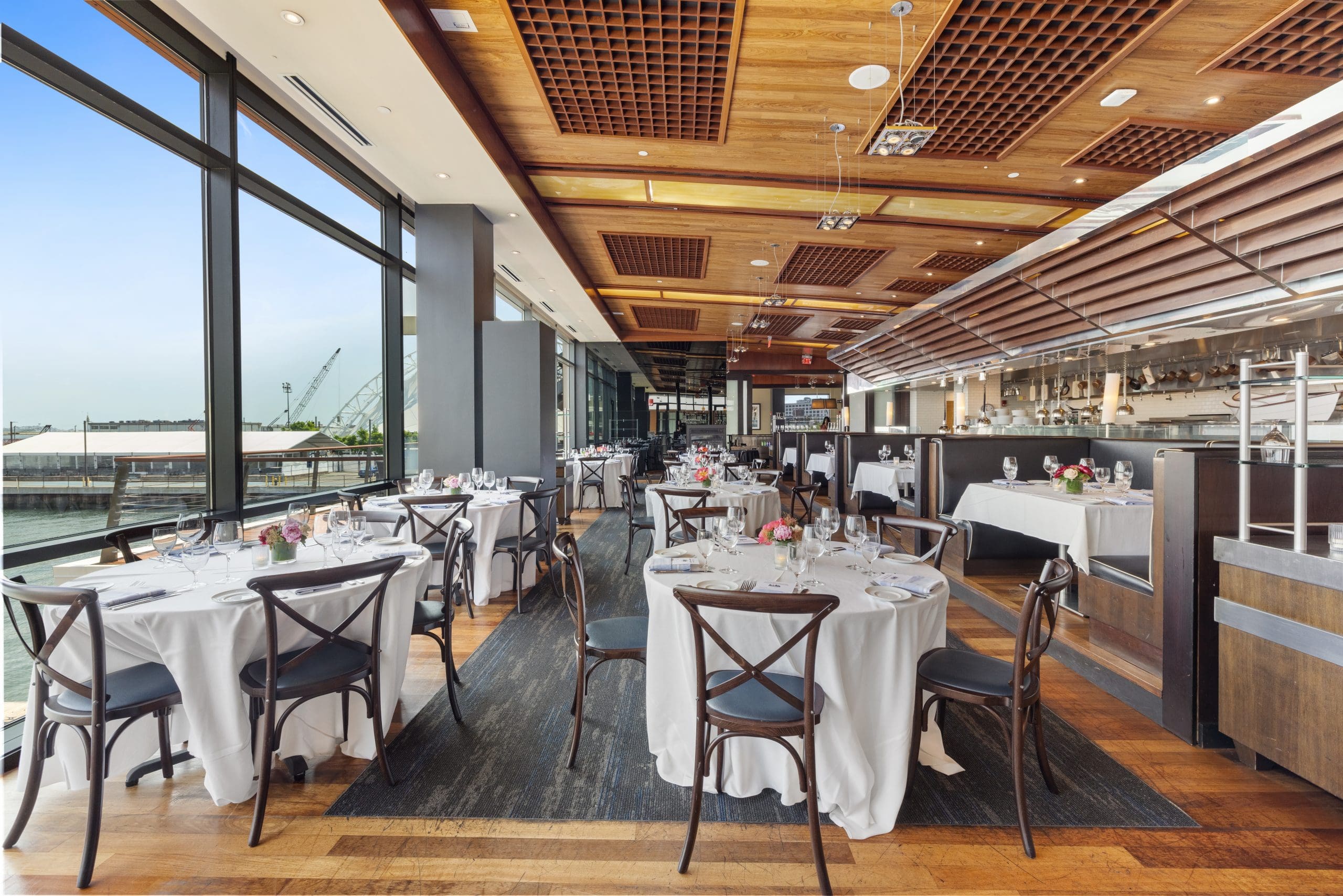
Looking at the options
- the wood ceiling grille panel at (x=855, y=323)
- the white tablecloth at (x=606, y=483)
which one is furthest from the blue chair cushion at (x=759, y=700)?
the wood ceiling grille panel at (x=855, y=323)

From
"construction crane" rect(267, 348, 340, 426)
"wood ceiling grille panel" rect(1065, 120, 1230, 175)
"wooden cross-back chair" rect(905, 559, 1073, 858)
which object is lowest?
"wooden cross-back chair" rect(905, 559, 1073, 858)

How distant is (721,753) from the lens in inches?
88.6

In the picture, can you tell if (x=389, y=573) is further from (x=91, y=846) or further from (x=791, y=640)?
(x=791, y=640)

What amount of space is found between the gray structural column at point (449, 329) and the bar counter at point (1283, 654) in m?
6.42

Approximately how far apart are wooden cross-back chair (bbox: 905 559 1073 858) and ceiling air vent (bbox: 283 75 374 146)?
5421 mm

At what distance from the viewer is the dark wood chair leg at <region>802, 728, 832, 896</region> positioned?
5.99ft

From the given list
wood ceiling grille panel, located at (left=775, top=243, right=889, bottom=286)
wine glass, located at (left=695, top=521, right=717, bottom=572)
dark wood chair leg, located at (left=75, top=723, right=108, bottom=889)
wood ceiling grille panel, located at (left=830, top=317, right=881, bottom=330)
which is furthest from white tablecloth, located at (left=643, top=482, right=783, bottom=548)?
wood ceiling grille panel, located at (left=830, top=317, right=881, bottom=330)

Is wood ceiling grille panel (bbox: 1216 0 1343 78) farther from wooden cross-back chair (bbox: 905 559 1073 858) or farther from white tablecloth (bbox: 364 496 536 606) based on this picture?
white tablecloth (bbox: 364 496 536 606)

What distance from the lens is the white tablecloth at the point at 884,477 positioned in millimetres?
7524

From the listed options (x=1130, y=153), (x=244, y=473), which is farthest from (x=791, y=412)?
(x=244, y=473)

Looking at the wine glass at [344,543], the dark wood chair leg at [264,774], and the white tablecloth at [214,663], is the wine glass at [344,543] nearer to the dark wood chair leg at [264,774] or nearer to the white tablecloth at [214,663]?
the white tablecloth at [214,663]

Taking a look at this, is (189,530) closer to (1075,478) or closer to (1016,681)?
(1016,681)

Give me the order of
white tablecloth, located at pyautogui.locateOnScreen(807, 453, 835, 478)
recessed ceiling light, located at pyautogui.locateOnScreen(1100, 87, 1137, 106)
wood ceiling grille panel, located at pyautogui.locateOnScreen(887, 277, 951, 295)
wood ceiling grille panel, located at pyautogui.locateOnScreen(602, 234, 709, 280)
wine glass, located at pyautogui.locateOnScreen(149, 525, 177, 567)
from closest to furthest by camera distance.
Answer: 1. wine glass, located at pyautogui.locateOnScreen(149, 525, 177, 567)
2. recessed ceiling light, located at pyautogui.locateOnScreen(1100, 87, 1137, 106)
3. wood ceiling grille panel, located at pyautogui.locateOnScreen(602, 234, 709, 280)
4. wood ceiling grille panel, located at pyautogui.locateOnScreen(887, 277, 951, 295)
5. white tablecloth, located at pyautogui.locateOnScreen(807, 453, 835, 478)

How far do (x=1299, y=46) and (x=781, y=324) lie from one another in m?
10.3
